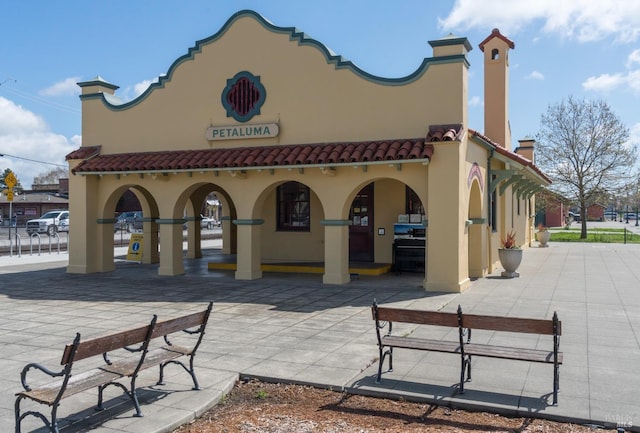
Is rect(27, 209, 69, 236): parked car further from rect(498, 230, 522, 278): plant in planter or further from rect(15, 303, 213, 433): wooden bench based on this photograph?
rect(15, 303, 213, 433): wooden bench

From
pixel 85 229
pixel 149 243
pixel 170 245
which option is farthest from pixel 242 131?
pixel 149 243

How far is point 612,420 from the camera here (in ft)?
15.9

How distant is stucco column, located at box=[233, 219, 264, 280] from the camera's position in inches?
575

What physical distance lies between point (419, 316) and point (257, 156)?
8.83 metres

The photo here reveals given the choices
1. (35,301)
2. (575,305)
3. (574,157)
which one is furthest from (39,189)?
(575,305)

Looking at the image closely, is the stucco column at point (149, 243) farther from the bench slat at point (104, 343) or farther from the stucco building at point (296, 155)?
the bench slat at point (104, 343)

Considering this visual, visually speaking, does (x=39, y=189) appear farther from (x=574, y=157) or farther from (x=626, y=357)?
(x=626, y=357)

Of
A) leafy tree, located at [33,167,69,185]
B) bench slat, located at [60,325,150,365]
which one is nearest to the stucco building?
bench slat, located at [60,325,150,365]

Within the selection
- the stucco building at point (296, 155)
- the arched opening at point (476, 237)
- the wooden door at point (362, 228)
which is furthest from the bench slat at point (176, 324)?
the wooden door at point (362, 228)

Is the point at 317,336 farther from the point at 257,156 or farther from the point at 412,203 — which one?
the point at 412,203

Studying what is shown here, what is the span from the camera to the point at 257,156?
45.8 ft

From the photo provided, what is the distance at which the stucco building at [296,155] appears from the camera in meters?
12.5

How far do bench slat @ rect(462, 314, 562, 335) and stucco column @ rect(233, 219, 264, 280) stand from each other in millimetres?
9560

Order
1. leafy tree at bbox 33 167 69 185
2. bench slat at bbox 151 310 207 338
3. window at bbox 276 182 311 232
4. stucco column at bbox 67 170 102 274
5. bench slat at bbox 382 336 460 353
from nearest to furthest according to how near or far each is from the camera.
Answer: bench slat at bbox 151 310 207 338, bench slat at bbox 382 336 460 353, stucco column at bbox 67 170 102 274, window at bbox 276 182 311 232, leafy tree at bbox 33 167 69 185
